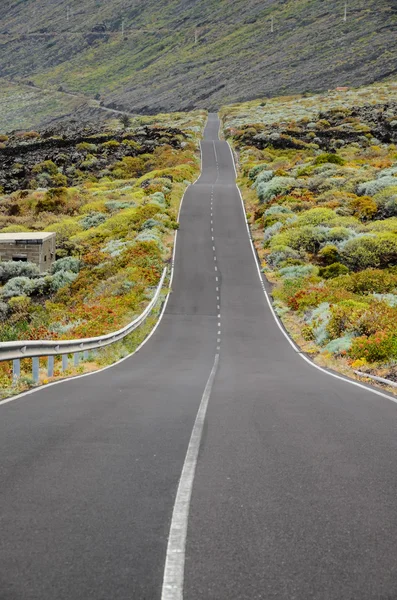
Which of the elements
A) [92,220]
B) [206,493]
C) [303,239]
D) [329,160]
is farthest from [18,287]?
[329,160]

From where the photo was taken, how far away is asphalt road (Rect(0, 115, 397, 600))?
11.4ft

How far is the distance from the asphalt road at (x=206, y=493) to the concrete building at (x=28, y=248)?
90.3 ft

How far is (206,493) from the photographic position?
196 inches

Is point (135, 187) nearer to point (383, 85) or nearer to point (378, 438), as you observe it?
point (378, 438)

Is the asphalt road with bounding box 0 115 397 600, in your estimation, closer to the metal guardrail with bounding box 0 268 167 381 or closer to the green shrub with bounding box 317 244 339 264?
the metal guardrail with bounding box 0 268 167 381

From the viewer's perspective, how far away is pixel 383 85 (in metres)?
138

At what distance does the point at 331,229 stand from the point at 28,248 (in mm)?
21461

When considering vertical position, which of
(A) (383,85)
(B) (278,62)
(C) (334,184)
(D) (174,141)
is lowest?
(C) (334,184)

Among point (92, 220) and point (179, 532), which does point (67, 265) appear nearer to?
point (92, 220)

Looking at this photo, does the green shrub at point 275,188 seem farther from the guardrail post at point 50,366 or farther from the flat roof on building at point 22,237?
the guardrail post at point 50,366

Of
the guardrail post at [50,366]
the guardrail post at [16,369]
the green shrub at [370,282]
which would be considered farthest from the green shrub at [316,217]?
the guardrail post at [16,369]

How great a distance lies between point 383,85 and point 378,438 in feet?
486

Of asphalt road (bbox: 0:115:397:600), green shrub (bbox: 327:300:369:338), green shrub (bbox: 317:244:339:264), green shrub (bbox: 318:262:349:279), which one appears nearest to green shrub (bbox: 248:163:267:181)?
green shrub (bbox: 317:244:339:264)

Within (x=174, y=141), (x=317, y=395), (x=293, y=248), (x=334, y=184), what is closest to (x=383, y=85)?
(x=174, y=141)
